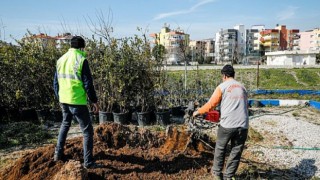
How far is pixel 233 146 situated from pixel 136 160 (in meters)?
1.54

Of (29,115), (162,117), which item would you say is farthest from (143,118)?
(29,115)

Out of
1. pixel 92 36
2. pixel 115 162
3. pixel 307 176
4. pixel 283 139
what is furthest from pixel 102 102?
pixel 307 176

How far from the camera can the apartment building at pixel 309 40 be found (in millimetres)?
76375

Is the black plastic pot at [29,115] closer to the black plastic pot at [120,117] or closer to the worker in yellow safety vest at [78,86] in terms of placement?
the black plastic pot at [120,117]

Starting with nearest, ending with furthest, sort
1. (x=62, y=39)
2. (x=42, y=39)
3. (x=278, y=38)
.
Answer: (x=42, y=39)
(x=62, y=39)
(x=278, y=38)

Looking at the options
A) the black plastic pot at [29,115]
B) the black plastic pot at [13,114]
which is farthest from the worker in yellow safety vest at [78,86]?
the black plastic pot at [13,114]

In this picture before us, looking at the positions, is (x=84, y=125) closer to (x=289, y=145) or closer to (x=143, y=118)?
(x=143, y=118)

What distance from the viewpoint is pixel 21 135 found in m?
6.70

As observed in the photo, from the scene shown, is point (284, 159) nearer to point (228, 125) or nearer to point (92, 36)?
point (228, 125)

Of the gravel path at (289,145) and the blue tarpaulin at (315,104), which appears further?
the blue tarpaulin at (315,104)

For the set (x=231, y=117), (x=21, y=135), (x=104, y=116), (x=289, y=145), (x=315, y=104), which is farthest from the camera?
(x=315, y=104)

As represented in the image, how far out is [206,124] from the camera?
5402mm

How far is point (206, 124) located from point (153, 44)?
3.85 metres

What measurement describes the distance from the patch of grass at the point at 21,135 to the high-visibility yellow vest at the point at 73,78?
9.55 ft
